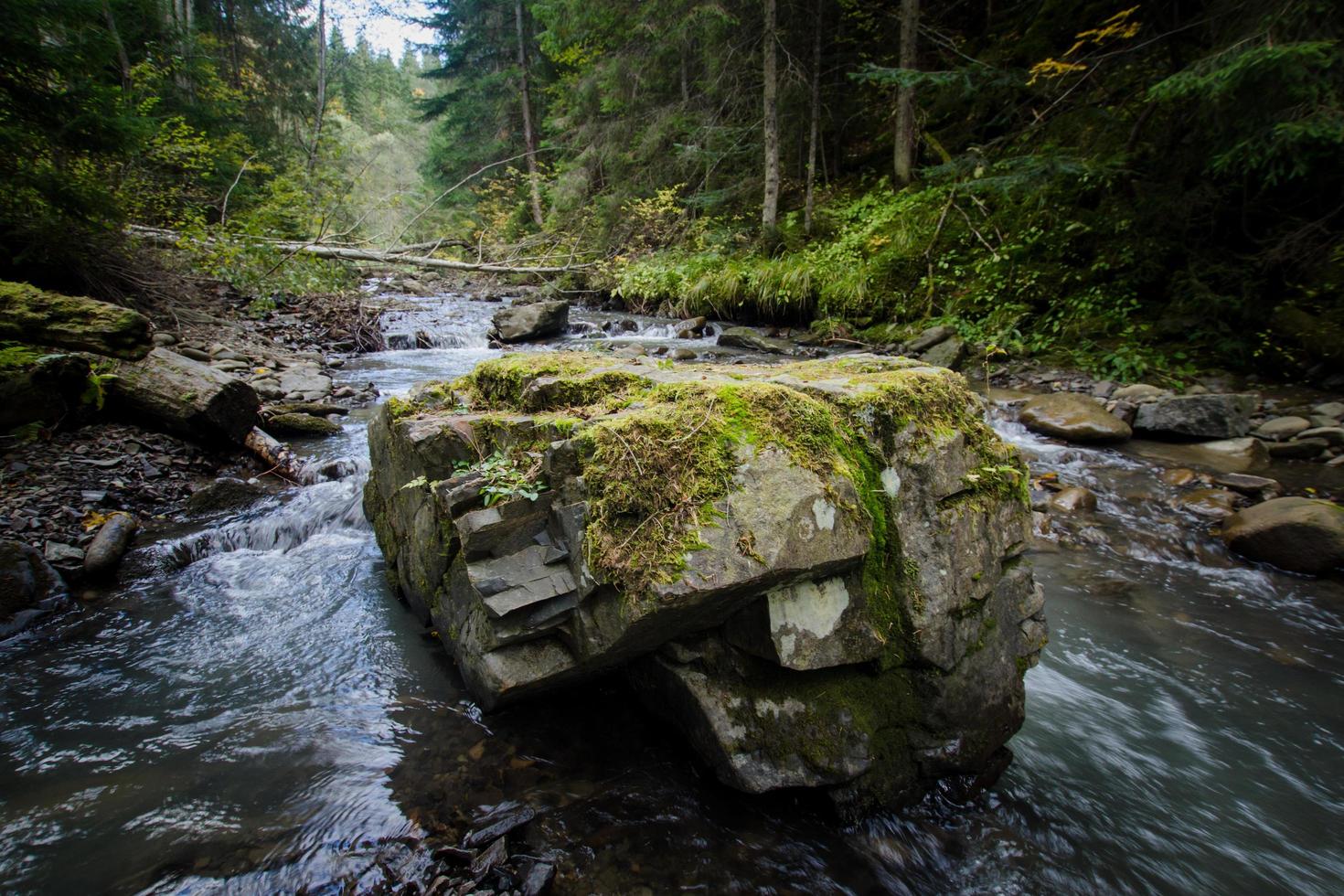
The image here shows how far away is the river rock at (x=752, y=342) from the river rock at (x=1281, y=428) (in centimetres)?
646

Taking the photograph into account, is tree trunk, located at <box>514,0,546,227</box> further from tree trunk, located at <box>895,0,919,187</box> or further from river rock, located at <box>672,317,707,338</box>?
tree trunk, located at <box>895,0,919,187</box>

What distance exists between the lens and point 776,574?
87.8 inches

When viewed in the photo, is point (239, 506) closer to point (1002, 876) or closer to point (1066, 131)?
point (1002, 876)

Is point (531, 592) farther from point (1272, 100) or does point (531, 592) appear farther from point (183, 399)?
point (1272, 100)

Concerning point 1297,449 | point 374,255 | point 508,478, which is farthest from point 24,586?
point 1297,449

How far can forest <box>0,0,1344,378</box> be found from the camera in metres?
6.25

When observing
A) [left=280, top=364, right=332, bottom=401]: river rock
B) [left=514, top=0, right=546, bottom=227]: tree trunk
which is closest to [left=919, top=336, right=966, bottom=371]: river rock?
[left=280, top=364, right=332, bottom=401]: river rock

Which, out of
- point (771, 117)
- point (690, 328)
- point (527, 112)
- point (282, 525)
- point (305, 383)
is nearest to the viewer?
point (282, 525)

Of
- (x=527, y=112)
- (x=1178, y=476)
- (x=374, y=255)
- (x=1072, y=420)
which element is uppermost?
(x=527, y=112)

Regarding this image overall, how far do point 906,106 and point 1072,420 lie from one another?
8.45 meters

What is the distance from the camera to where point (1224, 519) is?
5203mm

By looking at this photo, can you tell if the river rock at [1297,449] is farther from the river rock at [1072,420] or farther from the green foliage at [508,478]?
the green foliage at [508,478]

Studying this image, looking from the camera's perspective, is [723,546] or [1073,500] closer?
[723,546]

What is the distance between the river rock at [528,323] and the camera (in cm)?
1266
